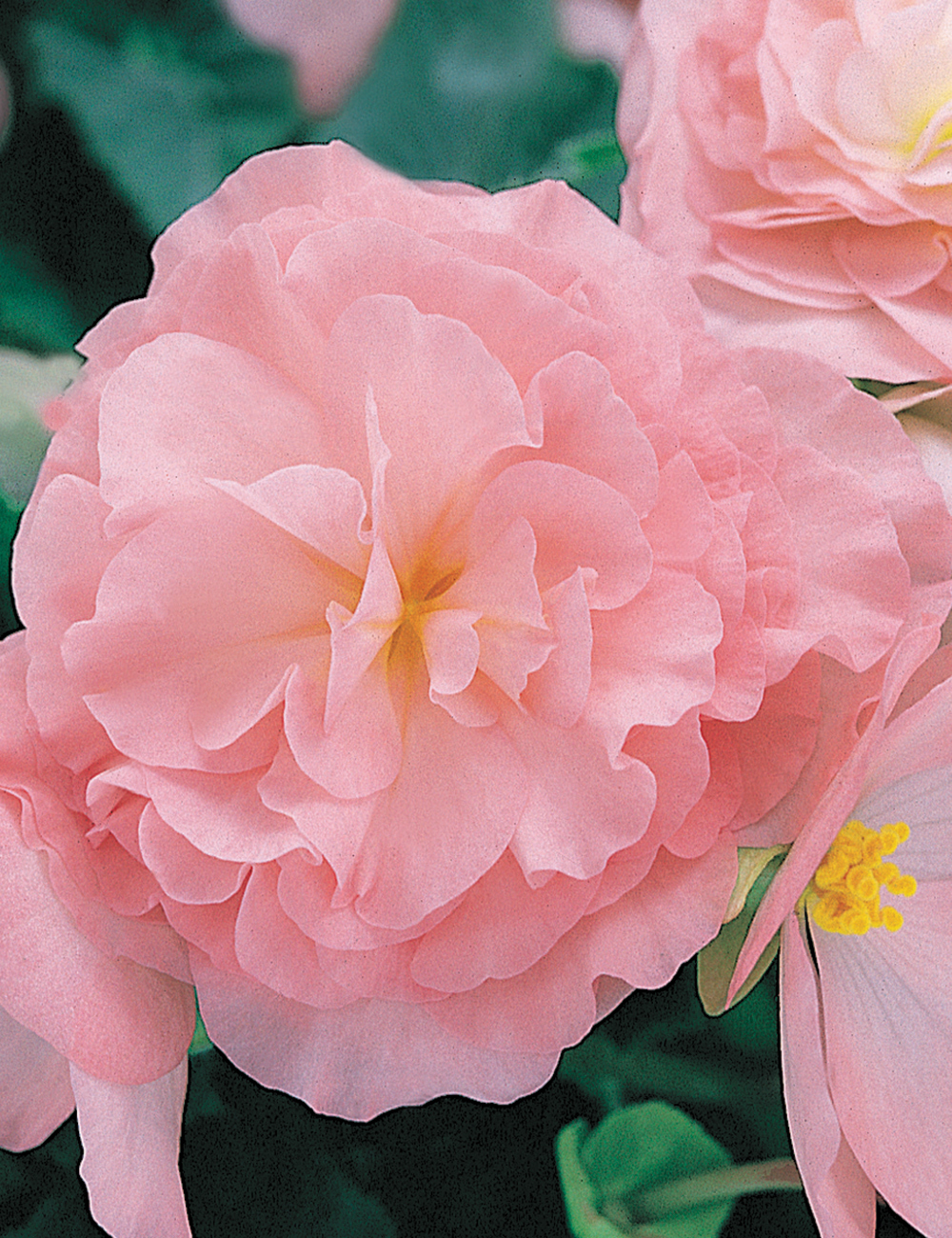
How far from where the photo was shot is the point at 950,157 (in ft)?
1.10

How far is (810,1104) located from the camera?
263 mm

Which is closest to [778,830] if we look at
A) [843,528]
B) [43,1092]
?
[843,528]

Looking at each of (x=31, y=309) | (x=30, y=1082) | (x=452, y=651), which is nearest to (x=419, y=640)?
(x=452, y=651)

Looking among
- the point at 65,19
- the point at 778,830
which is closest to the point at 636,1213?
the point at 778,830

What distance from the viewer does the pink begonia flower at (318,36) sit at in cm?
44

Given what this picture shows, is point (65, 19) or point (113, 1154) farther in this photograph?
point (65, 19)

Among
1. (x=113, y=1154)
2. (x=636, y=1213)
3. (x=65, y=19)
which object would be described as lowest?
(x=636, y=1213)

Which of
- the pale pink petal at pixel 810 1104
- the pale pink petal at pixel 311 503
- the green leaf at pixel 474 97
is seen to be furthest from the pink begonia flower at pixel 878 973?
the green leaf at pixel 474 97

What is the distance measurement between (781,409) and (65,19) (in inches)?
11.2

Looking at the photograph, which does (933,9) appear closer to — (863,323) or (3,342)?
(863,323)

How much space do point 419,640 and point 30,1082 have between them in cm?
13

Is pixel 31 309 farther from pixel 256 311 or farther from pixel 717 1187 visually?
pixel 717 1187

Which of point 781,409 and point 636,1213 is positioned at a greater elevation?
point 781,409

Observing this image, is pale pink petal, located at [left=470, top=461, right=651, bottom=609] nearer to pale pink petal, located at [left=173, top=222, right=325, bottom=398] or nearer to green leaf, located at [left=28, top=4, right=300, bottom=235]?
pale pink petal, located at [left=173, top=222, right=325, bottom=398]
